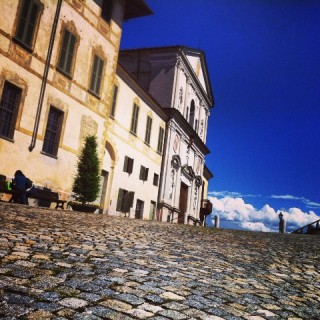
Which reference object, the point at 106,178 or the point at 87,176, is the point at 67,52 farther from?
the point at 106,178

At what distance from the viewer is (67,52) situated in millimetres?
15992

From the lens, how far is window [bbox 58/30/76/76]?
51.6 feet

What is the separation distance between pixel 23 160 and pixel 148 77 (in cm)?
1907

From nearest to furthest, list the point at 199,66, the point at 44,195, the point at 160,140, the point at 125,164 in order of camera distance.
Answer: the point at 44,195
the point at 125,164
the point at 160,140
the point at 199,66

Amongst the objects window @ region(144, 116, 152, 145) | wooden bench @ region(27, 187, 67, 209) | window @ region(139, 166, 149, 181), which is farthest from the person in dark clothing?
window @ region(144, 116, 152, 145)

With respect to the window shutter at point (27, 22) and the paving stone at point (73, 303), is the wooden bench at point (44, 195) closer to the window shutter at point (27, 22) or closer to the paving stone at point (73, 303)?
the window shutter at point (27, 22)

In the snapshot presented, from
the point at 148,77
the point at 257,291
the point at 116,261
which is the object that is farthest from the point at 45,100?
the point at 148,77

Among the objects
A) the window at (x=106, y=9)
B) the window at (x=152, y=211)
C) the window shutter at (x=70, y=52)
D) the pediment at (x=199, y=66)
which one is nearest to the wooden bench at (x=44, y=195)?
the window shutter at (x=70, y=52)

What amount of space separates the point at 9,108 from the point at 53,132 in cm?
245

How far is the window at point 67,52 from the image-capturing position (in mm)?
15717

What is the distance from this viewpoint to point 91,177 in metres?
15.9

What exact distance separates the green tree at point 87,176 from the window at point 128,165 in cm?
649

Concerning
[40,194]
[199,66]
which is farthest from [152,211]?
[199,66]

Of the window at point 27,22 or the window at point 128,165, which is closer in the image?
the window at point 27,22
